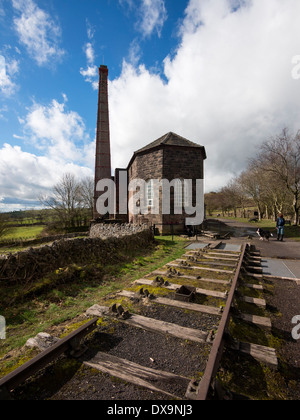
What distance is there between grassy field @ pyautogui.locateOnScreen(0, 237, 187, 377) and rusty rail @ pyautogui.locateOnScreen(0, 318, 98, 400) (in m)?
0.62

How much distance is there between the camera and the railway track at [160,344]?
1913 millimetres

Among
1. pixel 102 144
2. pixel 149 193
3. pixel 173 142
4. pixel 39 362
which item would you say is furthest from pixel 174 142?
pixel 39 362

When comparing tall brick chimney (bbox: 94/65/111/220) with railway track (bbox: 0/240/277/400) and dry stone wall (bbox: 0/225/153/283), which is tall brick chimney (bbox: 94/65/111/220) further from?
railway track (bbox: 0/240/277/400)

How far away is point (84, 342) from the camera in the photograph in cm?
264

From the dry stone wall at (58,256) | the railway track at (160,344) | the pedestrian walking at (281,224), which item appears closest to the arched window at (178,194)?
the pedestrian walking at (281,224)

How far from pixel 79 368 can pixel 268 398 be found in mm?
2035

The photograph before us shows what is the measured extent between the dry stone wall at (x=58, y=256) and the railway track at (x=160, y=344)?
3018 millimetres

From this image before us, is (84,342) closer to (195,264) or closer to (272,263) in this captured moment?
(195,264)

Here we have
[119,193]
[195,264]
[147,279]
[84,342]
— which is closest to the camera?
[84,342]

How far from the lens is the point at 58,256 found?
6312mm

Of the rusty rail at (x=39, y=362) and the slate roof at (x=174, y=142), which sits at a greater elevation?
the slate roof at (x=174, y=142)

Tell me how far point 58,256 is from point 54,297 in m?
1.80

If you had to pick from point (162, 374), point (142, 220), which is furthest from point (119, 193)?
point (162, 374)

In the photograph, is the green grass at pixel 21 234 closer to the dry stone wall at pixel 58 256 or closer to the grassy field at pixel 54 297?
the dry stone wall at pixel 58 256
